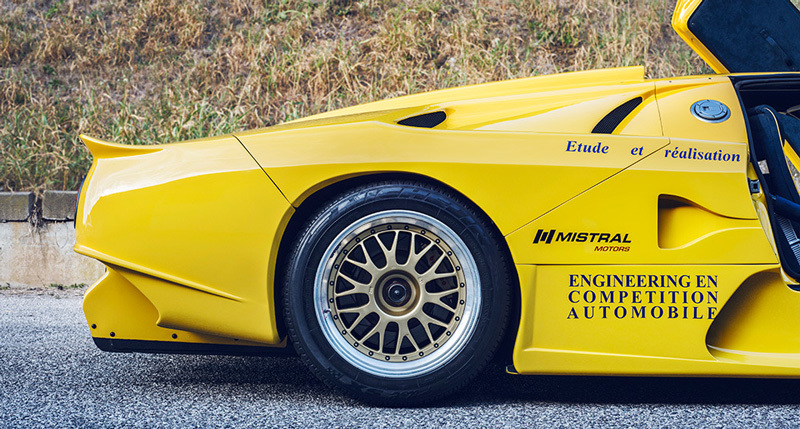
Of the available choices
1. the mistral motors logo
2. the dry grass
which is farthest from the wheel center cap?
the dry grass

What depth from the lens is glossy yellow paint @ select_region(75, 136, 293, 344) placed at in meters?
2.35

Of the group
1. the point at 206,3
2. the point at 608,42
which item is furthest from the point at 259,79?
the point at 608,42

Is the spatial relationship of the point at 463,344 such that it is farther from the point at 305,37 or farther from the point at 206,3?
the point at 206,3

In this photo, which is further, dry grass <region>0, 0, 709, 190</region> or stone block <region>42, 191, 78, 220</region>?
dry grass <region>0, 0, 709, 190</region>

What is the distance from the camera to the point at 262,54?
8656 mm

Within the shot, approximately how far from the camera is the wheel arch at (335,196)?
2350 millimetres

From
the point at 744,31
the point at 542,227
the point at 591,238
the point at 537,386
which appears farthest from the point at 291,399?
the point at 744,31

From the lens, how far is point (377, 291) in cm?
235

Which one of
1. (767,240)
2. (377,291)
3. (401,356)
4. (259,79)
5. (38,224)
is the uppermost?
(767,240)

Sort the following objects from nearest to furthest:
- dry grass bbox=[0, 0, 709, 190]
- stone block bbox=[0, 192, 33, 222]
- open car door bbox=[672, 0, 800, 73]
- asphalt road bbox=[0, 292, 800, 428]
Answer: asphalt road bbox=[0, 292, 800, 428] → open car door bbox=[672, 0, 800, 73] → stone block bbox=[0, 192, 33, 222] → dry grass bbox=[0, 0, 709, 190]

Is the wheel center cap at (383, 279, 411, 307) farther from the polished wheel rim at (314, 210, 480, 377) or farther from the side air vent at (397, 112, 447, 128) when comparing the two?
the side air vent at (397, 112, 447, 128)

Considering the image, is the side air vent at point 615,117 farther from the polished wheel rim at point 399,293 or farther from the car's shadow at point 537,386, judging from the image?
the car's shadow at point 537,386

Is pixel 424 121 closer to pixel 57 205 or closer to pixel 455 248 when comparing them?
pixel 455 248

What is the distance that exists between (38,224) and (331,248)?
434cm
